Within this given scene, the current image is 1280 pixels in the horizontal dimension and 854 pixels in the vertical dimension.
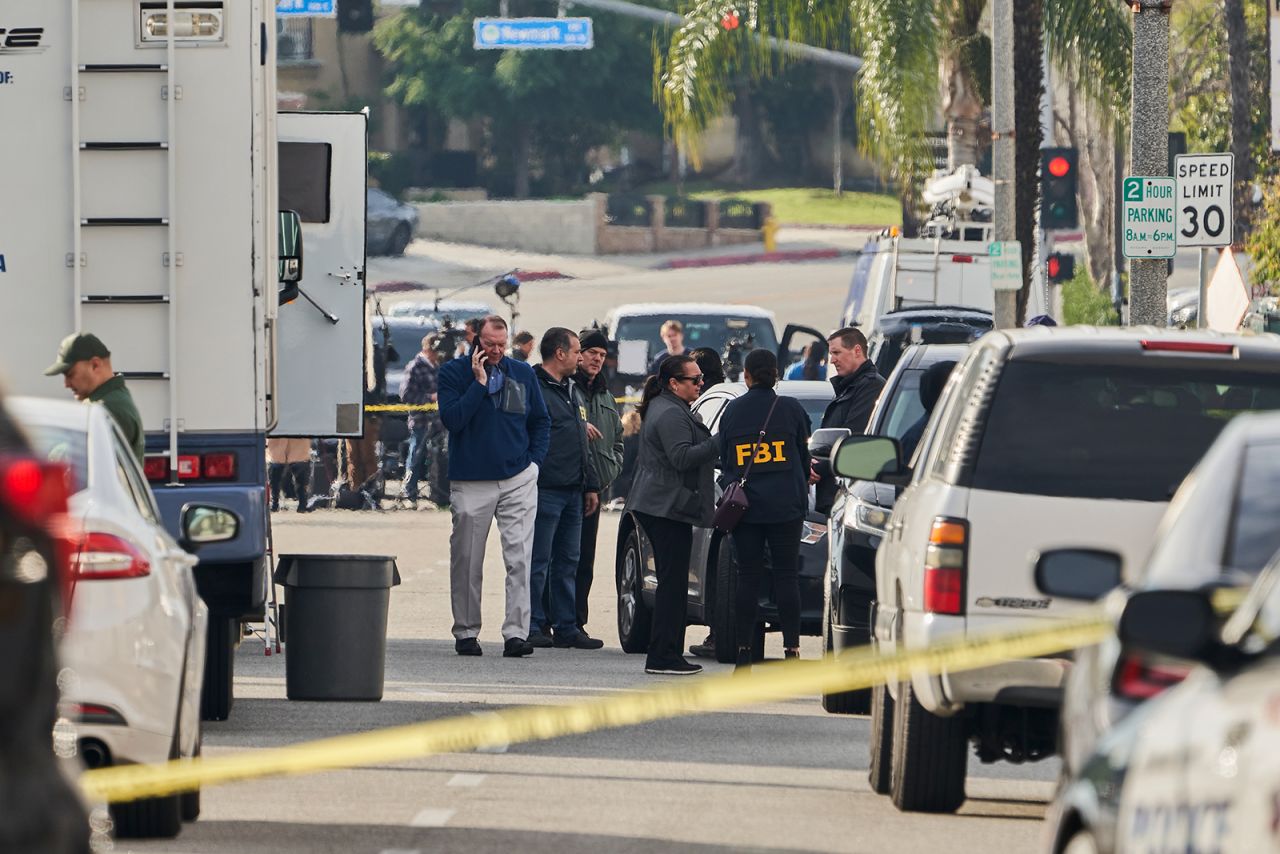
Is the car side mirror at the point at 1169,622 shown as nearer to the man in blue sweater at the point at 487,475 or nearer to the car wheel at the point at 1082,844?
the car wheel at the point at 1082,844

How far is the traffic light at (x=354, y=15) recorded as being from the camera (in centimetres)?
4100

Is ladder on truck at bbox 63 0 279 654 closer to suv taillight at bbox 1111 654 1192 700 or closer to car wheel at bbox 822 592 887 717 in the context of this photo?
car wheel at bbox 822 592 887 717

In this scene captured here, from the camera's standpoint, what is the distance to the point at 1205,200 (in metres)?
19.5

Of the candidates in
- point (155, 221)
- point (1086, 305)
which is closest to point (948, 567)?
point (155, 221)

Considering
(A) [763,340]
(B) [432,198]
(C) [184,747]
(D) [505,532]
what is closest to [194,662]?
(C) [184,747]

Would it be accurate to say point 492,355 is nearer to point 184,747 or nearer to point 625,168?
point 184,747

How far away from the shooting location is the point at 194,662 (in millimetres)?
8938

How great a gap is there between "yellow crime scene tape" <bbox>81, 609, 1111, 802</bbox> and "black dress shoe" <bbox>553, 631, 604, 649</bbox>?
176cm

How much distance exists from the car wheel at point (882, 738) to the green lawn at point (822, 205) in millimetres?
62083

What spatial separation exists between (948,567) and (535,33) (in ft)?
133

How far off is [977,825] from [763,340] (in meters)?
20.9

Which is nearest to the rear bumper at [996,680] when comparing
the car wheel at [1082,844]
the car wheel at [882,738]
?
the car wheel at [882,738]

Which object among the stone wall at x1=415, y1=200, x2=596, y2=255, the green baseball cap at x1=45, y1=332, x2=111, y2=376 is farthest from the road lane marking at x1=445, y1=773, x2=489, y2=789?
the stone wall at x1=415, y1=200, x2=596, y2=255

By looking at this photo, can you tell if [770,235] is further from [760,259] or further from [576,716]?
[576,716]
